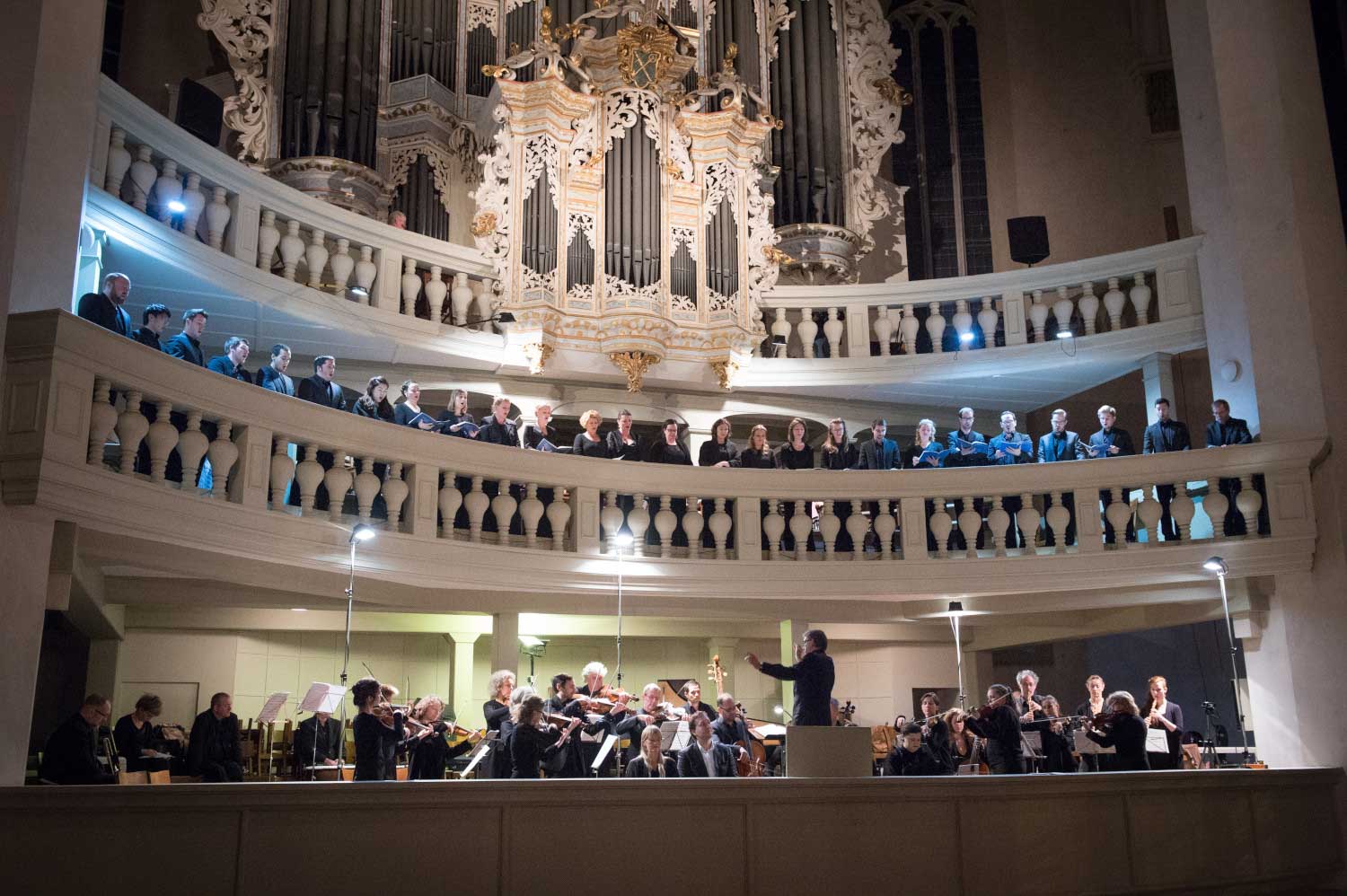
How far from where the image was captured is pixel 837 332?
47.4 feet

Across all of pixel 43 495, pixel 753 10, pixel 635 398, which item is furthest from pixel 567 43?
pixel 43 495

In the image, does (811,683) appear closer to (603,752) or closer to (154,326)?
(603,752)

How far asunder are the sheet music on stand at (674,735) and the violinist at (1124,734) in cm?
301

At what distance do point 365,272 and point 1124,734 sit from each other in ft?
26.0

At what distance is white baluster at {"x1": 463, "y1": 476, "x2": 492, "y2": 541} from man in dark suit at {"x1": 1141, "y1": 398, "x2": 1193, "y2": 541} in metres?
6.06

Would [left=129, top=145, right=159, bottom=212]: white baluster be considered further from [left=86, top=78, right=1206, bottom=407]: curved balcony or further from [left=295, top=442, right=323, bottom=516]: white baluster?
[left=295, top=442, right=323, bottom=516]: white baluster

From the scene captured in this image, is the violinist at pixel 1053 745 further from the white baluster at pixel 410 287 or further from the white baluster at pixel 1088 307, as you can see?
the white baluster at pixel 410 287

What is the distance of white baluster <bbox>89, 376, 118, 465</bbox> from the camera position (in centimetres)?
780

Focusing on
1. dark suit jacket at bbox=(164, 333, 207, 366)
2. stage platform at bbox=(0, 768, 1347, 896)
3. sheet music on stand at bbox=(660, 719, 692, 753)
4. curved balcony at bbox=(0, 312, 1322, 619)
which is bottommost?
stage platform at bbox=(0, 768, 1347, 896)

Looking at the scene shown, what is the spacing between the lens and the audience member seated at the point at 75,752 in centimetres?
775

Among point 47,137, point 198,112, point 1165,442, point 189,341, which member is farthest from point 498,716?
point 198,112

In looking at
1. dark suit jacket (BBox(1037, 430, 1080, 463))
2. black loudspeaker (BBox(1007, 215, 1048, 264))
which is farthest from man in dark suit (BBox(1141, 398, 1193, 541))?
black loudspeaker (BBox(1007, 215, 1048, 264))

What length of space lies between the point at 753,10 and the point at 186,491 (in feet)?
33.2

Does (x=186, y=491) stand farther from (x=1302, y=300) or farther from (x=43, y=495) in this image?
(x=1302, y=300)
